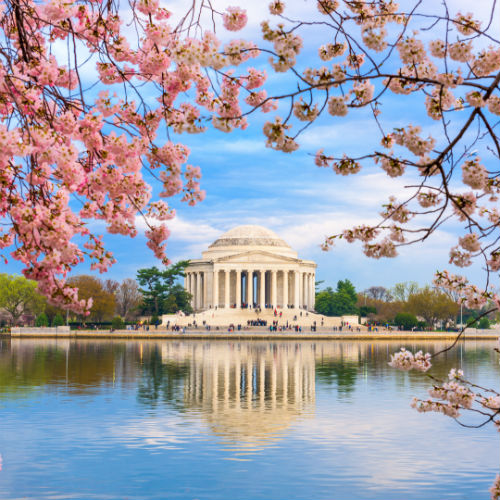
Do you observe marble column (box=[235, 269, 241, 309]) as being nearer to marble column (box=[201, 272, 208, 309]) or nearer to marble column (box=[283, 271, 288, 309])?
marble column (box=[201, 272, 208, 309])

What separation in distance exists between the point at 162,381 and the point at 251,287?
10917 centimetres

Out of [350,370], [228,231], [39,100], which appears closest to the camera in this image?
[39,100]

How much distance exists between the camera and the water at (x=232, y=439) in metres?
18.7

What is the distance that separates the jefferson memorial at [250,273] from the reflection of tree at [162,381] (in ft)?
280

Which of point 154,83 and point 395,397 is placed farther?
point 395,397

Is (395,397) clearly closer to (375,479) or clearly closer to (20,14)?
(375,479)

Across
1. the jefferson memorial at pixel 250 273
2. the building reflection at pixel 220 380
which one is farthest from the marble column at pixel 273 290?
the building reflection at pixel 220 380

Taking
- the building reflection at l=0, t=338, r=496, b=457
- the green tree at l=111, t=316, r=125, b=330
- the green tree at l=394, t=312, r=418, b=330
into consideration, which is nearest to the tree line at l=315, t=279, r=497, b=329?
the green tree at l=394, t=312, r=418, b=330

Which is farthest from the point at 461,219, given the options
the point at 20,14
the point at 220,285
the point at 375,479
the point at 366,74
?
the point at 220,285

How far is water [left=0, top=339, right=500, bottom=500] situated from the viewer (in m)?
18.7

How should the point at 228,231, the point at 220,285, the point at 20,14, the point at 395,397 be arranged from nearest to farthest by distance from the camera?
the point at 20,14
the point at 395,397
the point at 220,285
the point at 228,231

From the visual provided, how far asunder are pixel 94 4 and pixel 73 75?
1039 mm

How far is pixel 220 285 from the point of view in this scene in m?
148

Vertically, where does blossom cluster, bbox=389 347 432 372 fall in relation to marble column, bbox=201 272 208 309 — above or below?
below
